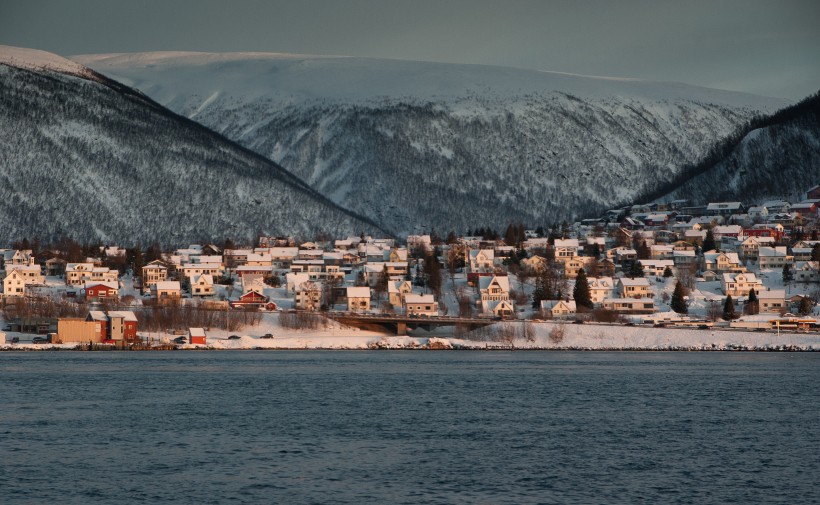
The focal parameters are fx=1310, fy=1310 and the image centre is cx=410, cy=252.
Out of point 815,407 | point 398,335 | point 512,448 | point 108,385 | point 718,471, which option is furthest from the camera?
point 398,335

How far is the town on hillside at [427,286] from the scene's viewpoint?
383ft

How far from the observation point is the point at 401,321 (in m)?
119

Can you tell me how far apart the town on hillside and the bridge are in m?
0.39

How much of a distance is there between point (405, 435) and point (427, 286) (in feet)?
312

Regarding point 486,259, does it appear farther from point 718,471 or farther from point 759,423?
point 718,471

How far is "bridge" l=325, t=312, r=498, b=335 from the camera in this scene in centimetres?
11806

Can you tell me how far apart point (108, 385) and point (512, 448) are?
2976 centimetres

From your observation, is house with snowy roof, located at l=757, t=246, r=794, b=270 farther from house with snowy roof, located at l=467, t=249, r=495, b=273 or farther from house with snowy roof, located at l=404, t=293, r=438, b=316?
house with snowy roof, located at l=404, t=293, r=438, b=316

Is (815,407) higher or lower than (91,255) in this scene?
lower

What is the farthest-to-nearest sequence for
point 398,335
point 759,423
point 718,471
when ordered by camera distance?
point 398,335 < point 759,423 < point 718,471

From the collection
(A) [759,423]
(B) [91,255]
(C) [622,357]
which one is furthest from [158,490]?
(B) [91,255]

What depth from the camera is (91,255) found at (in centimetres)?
17188

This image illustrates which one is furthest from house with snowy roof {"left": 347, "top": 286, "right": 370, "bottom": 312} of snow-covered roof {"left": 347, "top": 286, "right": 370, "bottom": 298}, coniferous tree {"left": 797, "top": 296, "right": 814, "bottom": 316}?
coniferous tree {"left": 797, "top": 296, "right": 814, "bottom": 316}

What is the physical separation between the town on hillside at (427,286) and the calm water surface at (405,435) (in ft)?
111
